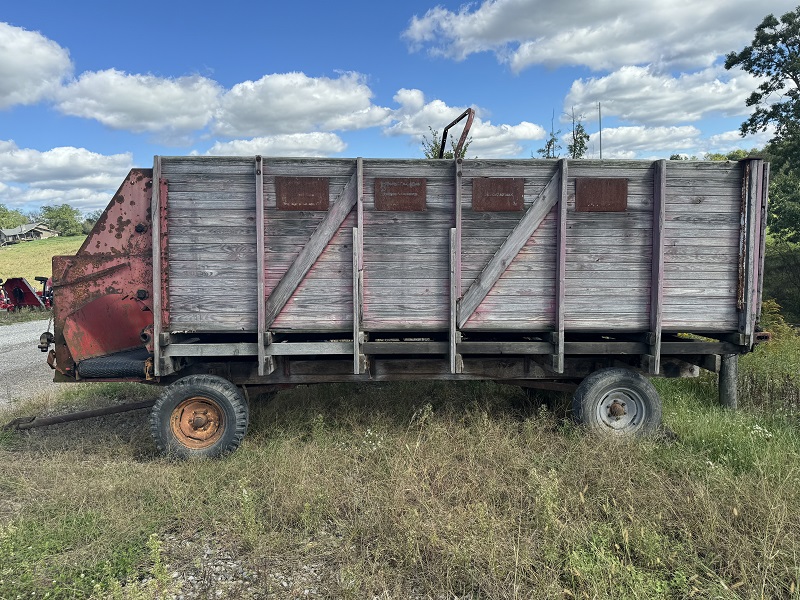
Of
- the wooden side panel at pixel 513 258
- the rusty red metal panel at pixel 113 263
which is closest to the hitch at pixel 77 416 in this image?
the rusty red metal panel at pixel 113 263

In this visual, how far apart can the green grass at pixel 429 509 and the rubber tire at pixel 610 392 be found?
0.75ft

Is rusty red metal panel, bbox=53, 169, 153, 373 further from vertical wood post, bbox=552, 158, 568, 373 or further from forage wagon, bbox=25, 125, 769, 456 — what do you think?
vertical wood post, bbox=552, 158, 568, 373

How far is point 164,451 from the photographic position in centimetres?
473

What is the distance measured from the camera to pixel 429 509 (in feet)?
11.5

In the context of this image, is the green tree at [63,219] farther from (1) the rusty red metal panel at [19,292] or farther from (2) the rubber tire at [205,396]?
(2) the rubber tire at [205,396]

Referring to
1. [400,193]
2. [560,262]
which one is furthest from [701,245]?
[400,193]

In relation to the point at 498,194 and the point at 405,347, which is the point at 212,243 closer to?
the point at 405,347

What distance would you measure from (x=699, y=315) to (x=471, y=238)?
230 centimetres

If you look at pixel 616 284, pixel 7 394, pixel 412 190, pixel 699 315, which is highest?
pixel 412 190

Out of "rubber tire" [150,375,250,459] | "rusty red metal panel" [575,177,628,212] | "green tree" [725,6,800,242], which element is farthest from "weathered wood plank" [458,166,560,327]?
"green tree" [725,6,800,242]

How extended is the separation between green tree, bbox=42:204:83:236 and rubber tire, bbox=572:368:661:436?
104m

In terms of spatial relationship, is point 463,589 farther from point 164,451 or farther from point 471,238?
point 164,451

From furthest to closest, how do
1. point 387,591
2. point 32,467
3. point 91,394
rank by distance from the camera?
point 91,394 → point 32,467 → point 387,591

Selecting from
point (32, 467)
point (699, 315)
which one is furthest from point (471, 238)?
point (32, 467)
